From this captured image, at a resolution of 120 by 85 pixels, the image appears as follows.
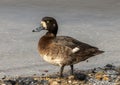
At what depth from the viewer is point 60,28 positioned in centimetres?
1052

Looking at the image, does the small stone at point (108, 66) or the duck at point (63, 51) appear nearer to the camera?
the duck at point (63, 51)

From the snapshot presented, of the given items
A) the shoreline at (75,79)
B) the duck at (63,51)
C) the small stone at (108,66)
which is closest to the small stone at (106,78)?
the shoreline at (75,79)

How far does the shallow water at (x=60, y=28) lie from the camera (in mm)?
8063

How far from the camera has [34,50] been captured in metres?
8.81

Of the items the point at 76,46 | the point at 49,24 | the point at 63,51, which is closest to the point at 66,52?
the point at 63,51

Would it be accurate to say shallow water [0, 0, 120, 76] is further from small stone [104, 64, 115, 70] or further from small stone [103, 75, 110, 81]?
small stone [103, 75, 110, 81]

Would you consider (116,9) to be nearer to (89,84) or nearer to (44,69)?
(44,69)

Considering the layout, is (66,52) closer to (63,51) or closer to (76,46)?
(63,51)

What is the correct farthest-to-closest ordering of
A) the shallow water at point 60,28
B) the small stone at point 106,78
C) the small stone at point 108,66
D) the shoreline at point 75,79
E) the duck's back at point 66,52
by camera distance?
the shallow water at point 60,28
the small stone at point 108,66
the small stone at point 106,78
the duck's back at point 66,52
the shoreline at point 75,79

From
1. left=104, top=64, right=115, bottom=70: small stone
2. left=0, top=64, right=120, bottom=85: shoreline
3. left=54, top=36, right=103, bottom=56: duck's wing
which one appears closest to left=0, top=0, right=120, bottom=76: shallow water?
left=104, top=64, right=115, bottom=70: small stone

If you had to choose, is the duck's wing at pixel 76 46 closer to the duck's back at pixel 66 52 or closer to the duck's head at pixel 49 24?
the duck's back at pixel 66 52

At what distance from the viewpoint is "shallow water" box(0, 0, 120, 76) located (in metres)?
8.06

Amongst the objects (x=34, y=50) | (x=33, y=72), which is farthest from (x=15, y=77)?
(x=34, y=50)

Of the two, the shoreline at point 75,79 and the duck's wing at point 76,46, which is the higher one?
the duck's wing at point 76,46
